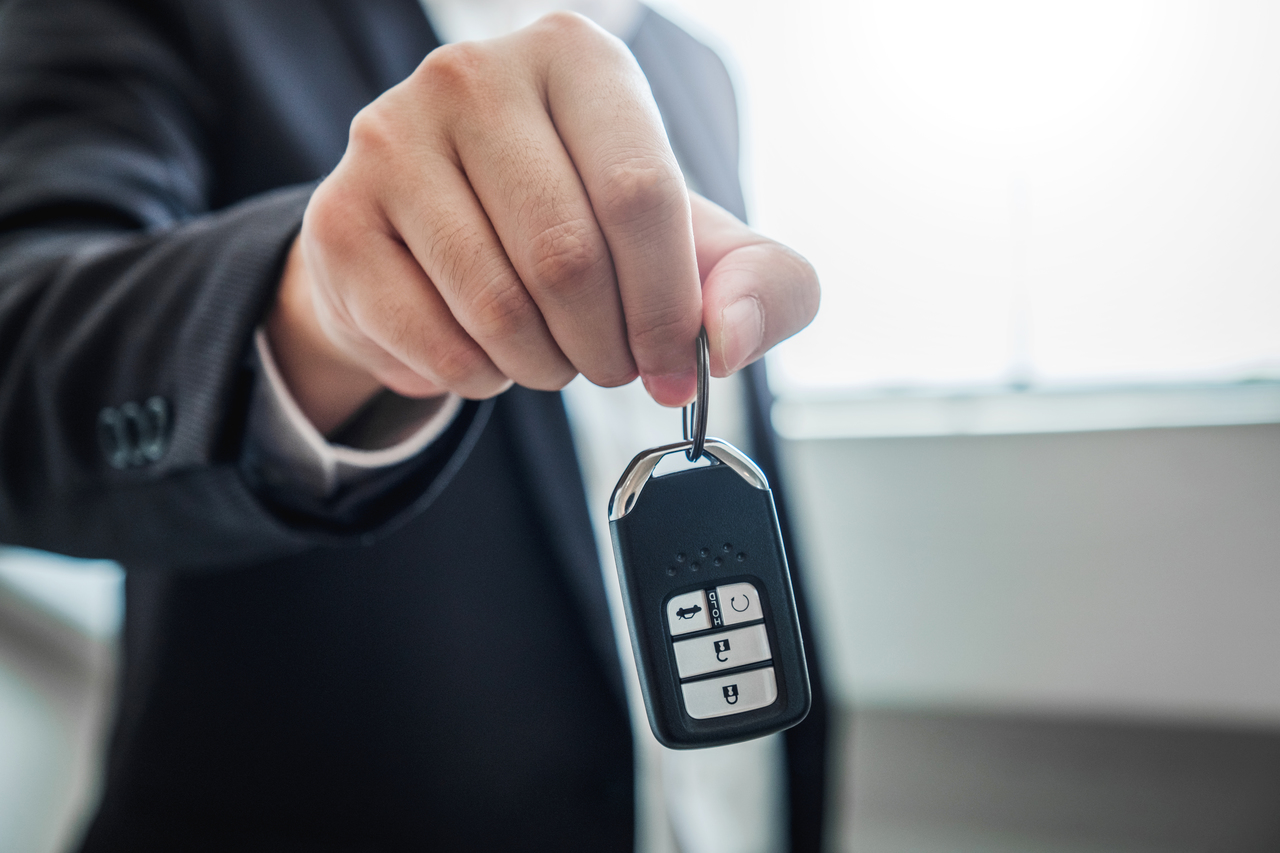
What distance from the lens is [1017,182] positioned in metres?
0.97

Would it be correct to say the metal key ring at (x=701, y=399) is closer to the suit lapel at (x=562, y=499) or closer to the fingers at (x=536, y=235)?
the fingers at (x=536, y=235)

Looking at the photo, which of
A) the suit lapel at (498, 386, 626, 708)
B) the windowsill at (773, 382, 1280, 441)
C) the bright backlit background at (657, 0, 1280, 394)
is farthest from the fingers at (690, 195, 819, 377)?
the bright backlit background at (657, 0, 1280, 394)

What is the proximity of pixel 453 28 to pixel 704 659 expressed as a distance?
747 mm

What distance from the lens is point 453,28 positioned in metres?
0.77

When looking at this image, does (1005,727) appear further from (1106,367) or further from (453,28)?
(453,28)

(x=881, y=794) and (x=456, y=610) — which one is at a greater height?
(x=456, y=610)

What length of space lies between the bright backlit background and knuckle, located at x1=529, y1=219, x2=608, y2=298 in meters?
0.91

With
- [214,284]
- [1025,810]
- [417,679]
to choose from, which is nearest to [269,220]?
[214,284]

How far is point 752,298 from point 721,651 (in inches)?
5.6

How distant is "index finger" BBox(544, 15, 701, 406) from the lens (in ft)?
0.78

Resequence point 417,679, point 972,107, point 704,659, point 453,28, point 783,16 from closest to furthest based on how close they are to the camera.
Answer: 1. point 704,659
2. point 417,679
3. point 453,28
4. point 972,107
5. point 783,16

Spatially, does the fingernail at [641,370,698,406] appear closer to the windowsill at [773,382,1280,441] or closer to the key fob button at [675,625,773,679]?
the key fob button at [675,625,773,679]

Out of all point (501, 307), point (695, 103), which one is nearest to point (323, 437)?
point (501, 307)

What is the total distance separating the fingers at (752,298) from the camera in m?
0.25
